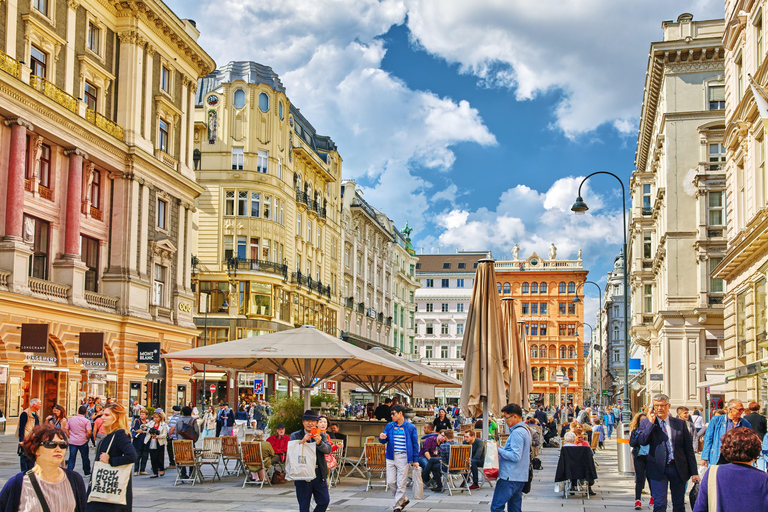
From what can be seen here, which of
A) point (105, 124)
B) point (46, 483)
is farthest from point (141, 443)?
point (105, 124)

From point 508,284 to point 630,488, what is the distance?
9866cm

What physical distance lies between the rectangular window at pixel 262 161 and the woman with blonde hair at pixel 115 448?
46.9 m

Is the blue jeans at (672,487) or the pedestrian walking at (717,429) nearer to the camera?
the blue jeans at (672,487)

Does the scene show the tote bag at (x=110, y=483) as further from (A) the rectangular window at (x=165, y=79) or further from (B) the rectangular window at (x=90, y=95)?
(A) the rectangular window at (x=165, y=79)

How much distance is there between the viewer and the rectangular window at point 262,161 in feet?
177

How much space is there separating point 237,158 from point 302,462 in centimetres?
4526

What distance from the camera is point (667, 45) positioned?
1601 inches

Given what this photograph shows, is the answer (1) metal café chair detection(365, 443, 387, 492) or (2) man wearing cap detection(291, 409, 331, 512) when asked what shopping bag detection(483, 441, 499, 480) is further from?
(1) metal café chair detection(365, 443, 387, 492)

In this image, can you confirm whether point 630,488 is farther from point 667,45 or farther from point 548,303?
point 548,303

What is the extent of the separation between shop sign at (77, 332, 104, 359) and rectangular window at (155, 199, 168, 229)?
1071 centimetres

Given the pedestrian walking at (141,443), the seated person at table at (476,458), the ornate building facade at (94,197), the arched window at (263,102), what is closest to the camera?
the seated person at table at (476,458)

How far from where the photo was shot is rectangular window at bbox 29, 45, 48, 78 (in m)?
30.1

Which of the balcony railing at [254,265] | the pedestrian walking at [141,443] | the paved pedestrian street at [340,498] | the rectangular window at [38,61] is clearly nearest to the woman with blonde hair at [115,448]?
the paved pedestrian street at [340,498]

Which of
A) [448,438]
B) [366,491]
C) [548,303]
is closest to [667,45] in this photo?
[448,438]
